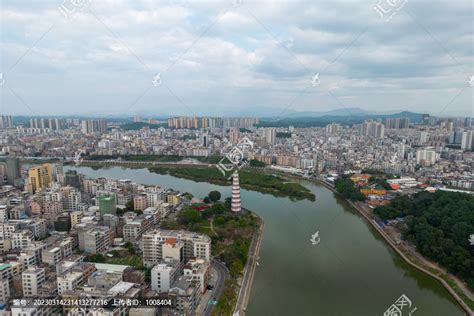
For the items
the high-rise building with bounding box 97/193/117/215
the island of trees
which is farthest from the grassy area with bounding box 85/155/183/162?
the high-rise building with bounding box 97/193/117/215

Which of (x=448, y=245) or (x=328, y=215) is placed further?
(x=328, y=215)

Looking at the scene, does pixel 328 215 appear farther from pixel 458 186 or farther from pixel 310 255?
pixel 458 186

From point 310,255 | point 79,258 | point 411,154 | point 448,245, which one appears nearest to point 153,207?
point 79,258

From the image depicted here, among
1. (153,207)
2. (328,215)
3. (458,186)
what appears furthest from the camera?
(458,186)

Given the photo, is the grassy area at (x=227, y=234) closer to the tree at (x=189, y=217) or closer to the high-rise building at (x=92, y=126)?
the tree at (x=189, y=217)

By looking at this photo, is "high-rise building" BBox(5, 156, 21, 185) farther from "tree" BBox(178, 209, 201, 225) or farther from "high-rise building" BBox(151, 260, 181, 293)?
"high-rise building" BBox(151, 260, 181, 293)

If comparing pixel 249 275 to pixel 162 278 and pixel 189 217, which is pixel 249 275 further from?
pixel 189 217

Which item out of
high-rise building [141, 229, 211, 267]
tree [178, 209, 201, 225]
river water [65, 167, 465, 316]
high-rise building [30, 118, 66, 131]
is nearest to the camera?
river water [65, 167, 465, 316]

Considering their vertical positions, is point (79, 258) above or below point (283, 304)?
above
